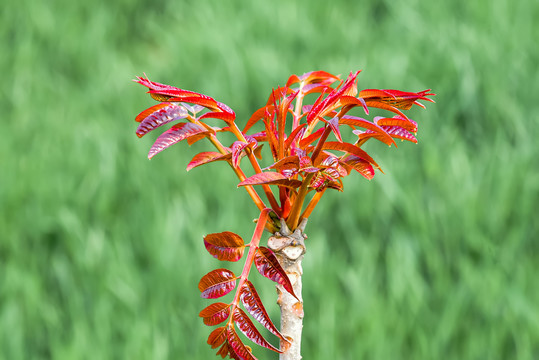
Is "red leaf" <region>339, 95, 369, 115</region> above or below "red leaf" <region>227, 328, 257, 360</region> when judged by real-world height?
above

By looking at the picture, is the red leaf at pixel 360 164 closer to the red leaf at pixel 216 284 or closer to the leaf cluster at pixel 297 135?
the leaf cluster at pixel 297 135

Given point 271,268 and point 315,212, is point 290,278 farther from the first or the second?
point 315,212

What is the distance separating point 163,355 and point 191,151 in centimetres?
88

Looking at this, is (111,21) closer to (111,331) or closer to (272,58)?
(272,58)

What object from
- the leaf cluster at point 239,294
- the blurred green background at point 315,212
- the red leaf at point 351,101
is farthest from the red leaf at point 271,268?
the blurred green background at point 315,212

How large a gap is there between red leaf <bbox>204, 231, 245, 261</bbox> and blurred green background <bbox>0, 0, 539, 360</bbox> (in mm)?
891

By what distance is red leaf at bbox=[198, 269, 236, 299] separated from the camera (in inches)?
14.6

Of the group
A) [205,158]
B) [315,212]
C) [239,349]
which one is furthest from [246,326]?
[315,212]

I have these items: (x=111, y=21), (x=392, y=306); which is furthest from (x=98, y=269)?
(x=111, y=21)

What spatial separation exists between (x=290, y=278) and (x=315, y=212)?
1259 millimetres

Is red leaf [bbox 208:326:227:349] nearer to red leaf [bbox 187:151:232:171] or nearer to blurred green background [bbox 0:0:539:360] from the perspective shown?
red leaf [bbox 187:151:232:171]

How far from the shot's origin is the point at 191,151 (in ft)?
6.39

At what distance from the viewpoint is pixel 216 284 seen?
0.37 metres

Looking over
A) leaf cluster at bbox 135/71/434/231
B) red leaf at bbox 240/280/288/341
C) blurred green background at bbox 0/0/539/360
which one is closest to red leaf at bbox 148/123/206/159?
leaf cluster at bbox 135/71/434/231
